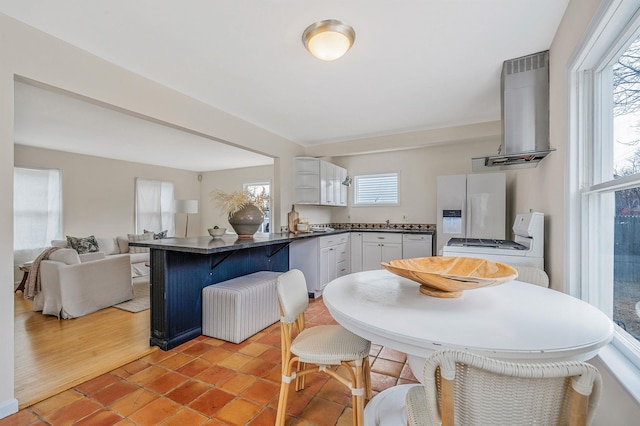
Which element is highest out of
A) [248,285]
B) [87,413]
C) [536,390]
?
[536,390]

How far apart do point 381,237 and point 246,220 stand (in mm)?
2388

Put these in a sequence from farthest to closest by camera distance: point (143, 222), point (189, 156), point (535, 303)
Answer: point (143, 222), point (189, 156), point (535, 303)

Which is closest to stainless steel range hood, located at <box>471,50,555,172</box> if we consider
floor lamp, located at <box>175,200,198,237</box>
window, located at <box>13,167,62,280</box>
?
floor lamp, located at <box>175,200,198,237</box>

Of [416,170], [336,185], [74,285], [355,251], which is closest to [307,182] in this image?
[336,185]

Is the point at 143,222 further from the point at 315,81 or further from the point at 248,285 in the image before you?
the point at 315,81

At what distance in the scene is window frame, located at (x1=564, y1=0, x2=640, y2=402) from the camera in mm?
1236

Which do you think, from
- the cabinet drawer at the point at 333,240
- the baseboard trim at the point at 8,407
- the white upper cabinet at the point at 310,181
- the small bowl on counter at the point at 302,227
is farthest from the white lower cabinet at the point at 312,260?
the baseboard trim at the point at 8,407

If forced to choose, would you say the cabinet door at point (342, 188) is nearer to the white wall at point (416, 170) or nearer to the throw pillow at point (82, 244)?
the white wall at point (416, 170)

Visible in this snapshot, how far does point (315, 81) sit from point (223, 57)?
0.86m

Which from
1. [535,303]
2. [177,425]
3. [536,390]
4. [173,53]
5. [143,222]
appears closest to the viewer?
[536,390]

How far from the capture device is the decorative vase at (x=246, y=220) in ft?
10.5

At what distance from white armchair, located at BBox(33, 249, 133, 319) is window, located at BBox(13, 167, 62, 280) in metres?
2.08

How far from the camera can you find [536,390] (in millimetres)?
687

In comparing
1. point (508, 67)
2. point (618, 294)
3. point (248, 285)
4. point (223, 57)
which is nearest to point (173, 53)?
point (223, 57)
